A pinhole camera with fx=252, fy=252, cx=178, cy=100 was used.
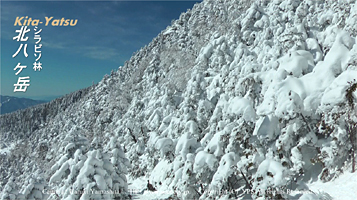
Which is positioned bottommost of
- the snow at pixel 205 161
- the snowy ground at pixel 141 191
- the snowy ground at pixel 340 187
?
the snowy ground at pixel 340 187

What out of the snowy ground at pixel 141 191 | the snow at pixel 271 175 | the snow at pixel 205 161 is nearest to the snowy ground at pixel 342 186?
the snow at pixel 271 175

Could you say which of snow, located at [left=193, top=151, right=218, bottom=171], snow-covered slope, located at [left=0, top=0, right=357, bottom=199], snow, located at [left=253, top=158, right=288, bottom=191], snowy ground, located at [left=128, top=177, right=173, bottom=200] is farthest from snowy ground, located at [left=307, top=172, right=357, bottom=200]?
snowy ground, located at [left=128, top=177, right=173, bottom=200]

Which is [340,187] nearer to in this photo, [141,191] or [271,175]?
[271,175]

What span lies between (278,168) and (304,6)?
18.1m

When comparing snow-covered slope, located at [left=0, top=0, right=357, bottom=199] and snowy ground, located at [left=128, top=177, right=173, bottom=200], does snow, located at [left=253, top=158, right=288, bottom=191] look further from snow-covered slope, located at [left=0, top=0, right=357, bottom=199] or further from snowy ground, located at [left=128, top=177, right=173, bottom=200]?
snowy ground, located at [left=128, top=177, right=173, bottom=200]

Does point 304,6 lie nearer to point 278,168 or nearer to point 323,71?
point 323,71

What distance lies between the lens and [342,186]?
852 cm

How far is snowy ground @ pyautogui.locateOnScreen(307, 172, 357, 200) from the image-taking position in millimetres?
7879

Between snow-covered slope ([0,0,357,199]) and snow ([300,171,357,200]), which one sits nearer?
snow ([300,171,357,200])

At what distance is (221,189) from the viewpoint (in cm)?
1052

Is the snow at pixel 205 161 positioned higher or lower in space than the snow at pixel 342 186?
higher

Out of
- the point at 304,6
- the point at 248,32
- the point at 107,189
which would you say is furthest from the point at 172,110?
the point at 304,6

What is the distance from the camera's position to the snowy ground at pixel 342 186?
7.88 metres

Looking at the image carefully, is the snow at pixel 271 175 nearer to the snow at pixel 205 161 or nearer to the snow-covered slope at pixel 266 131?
the snow-covered slope at pixel 266 131
